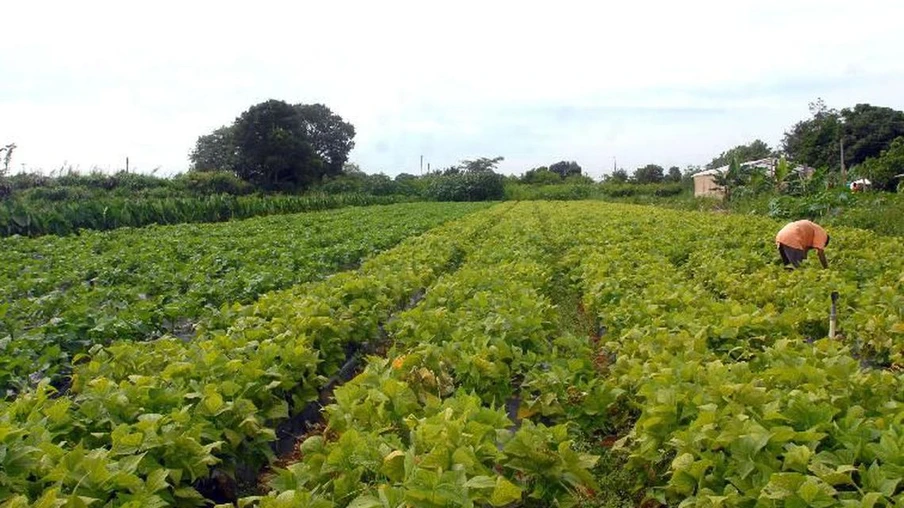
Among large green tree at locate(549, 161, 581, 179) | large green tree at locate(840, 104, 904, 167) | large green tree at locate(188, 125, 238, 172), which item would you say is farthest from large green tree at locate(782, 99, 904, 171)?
large green tree at locate(188, 125, 238, 172)

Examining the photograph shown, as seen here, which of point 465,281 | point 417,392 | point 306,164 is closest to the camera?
point 417,392

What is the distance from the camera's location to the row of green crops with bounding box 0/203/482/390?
241 inches

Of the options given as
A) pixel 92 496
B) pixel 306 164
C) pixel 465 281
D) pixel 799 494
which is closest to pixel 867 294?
pixel 465 281

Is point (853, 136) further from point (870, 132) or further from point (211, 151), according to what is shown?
point (211, 151)

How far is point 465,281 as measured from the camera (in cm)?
834

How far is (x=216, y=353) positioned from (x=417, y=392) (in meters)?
1.51

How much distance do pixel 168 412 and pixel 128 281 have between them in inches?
293

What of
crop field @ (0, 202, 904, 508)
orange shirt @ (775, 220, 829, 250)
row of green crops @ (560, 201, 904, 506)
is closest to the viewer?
row of green crops @ (560, 201, 904, 506)

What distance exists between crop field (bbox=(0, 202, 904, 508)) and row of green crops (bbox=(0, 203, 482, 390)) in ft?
0.19

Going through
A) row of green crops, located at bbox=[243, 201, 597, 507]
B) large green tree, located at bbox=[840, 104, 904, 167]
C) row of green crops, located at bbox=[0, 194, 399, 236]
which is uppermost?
large green tree, located at bbox=[840, 104, 904, 167]

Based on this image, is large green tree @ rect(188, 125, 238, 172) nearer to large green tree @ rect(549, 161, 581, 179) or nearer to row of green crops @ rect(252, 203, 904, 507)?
large green tree @ rect(549, 161, 581, 179)

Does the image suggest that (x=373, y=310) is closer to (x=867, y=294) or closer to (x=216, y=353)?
(x=216, y=353)

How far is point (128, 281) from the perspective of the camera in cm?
1041

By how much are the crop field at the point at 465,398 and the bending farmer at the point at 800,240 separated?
0.83m
